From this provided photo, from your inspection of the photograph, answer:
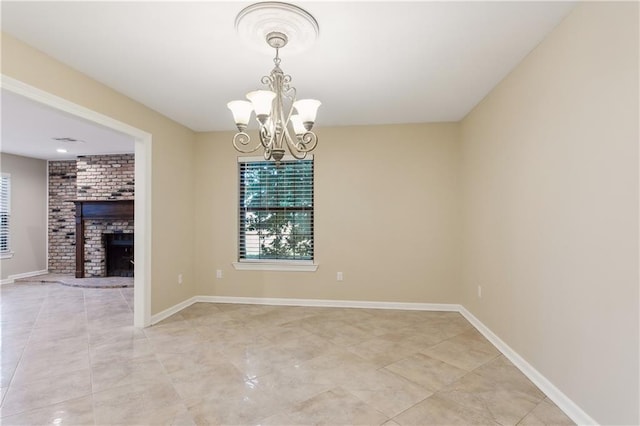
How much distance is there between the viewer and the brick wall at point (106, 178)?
6.19 metres

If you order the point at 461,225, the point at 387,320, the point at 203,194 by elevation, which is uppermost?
the point at 203,194

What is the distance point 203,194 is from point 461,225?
11.6ft

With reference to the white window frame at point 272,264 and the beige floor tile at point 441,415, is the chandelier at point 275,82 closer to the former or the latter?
the beige floor tile at point 441,415

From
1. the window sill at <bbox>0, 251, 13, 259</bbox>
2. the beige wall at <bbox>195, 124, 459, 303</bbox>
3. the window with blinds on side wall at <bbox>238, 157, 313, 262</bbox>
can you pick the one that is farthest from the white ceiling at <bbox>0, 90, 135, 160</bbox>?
the beige wall at <bbox>195, 124, 459, 303</bbox>

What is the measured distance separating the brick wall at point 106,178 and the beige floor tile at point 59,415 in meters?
4.88

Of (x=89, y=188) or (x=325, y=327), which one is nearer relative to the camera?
(x=325, y=327)

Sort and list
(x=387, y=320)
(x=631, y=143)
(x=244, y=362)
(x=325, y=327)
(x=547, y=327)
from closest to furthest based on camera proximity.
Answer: (x=631, y=143) → (x=547, y=327) → (x=244, y=362) → (x=325, y=327) → (x=387, y=320)

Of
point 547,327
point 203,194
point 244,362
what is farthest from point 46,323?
point 547,327

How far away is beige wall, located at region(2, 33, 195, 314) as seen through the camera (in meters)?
2.35

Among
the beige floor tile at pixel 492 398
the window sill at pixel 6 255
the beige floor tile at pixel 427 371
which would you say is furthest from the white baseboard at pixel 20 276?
the beige floor tile at pixel 492 398

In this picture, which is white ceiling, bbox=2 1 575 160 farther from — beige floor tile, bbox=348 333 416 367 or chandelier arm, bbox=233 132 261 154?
beige floor tile, bbox=348 333 416 367

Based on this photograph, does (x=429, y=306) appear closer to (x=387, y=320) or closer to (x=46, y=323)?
(x=387, y=320)

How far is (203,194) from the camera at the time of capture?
459 cm

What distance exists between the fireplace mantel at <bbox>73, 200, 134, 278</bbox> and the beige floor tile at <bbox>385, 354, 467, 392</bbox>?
5.62m
